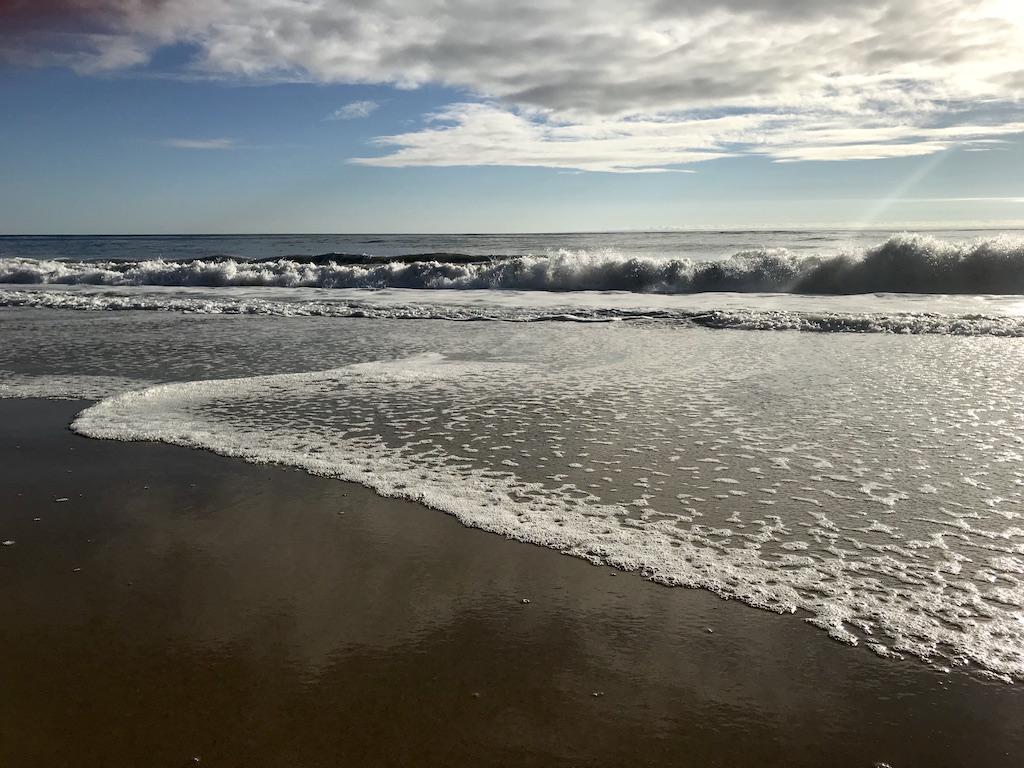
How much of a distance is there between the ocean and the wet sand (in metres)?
0.37

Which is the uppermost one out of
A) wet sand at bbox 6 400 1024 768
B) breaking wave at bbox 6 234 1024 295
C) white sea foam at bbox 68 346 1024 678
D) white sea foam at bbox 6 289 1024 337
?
breaking wave at bbox 6 234 1024 295

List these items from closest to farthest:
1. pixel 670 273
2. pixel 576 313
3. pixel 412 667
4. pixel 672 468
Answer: pixel 412 667
pixel 672 468
pixel 576 313
pixel 670 273

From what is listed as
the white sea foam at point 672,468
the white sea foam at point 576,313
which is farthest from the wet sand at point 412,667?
the white sea foam at point 576,313

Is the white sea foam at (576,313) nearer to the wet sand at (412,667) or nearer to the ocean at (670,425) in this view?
the ocean at (670,425)

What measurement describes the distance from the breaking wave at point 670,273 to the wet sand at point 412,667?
21254 mm

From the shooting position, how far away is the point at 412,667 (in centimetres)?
323

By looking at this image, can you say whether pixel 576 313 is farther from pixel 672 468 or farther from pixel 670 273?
pixel 672 468

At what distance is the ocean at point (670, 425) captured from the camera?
406 cm

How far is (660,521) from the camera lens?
Answer: 4758 mm

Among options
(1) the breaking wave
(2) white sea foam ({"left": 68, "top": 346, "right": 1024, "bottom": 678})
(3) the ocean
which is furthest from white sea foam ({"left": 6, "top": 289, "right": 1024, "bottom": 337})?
(2) white sea foam ({"left": 68, "top": 346, "right": 1024, "bottom": 678})

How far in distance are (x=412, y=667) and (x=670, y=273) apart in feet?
77.6

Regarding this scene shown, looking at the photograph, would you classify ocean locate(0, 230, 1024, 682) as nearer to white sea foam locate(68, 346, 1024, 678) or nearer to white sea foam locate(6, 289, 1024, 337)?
white sea foam locate(68, 346, 1024, 678)

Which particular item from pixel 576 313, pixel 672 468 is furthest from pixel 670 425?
pixel 576 313

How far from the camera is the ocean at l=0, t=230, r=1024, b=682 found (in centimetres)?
406
